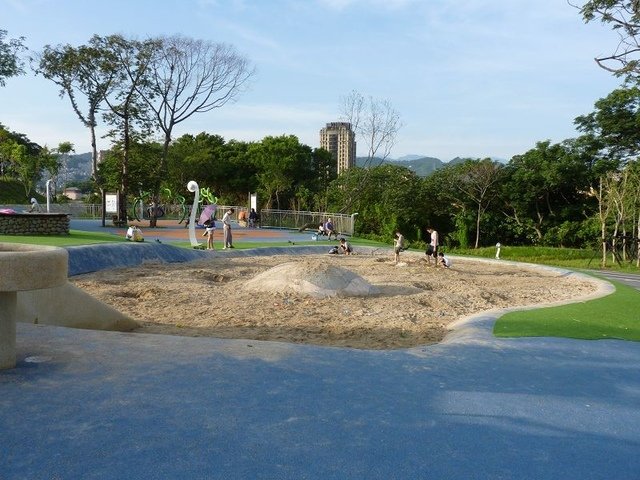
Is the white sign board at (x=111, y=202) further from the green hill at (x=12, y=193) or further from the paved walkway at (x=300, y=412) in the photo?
the paved walkway at (x=300, y=412)

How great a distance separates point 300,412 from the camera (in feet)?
15.0

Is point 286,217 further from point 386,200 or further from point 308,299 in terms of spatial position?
point 308,299

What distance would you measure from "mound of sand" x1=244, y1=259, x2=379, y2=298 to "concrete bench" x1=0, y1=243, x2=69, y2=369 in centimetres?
791

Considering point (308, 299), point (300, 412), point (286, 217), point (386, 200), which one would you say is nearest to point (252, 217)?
point (286, 217)

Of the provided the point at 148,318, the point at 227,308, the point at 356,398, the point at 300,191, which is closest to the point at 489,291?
the point at 227,308

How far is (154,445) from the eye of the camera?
379 centimetres

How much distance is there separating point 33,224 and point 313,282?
45.6ft

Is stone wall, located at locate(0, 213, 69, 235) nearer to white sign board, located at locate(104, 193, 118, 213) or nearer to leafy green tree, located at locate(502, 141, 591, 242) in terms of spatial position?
white sign board, located at locate(104, 193, 118, 213)

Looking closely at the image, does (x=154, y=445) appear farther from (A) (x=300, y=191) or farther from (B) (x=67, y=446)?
(A) (x=300, y=191)

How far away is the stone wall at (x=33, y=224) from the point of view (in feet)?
70.1

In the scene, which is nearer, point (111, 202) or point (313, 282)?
point (313, 282)

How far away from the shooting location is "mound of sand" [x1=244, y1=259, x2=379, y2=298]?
1301cm

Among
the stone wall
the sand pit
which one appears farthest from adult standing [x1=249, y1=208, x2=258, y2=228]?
the sand pit

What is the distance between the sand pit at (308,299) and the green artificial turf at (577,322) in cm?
122
